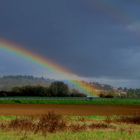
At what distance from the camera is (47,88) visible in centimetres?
13138

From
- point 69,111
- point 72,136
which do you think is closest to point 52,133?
point 72,136

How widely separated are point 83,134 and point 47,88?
10972 cm

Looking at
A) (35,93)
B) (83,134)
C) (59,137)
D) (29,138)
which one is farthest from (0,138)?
(35,93)

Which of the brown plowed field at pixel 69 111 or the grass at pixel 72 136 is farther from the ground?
the brown plowed field at pixel 69 111

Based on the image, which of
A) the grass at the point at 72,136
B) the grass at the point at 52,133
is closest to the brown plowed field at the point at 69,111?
the grass at the point at 52,133

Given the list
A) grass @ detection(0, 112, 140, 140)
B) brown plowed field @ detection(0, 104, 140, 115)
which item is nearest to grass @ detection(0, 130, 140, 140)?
grass @ detection(0, 112, 140, 140)

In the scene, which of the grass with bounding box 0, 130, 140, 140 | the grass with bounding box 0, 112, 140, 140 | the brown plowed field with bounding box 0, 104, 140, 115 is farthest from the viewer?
the brown plowed field with bounding box 0, 104, 140, 115

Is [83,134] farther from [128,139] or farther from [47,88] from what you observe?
[47,88]

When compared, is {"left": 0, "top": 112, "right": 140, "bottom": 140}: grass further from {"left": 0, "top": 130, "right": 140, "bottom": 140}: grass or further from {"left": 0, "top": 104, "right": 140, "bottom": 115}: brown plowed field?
{"left": 0, "top": 104, "right": 140, "bottom": 115}: brown plowed field

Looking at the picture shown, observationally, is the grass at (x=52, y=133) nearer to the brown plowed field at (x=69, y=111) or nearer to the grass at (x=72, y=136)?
the grass at (x=72, y=136)

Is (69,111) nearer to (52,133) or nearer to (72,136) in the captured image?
(52,133)

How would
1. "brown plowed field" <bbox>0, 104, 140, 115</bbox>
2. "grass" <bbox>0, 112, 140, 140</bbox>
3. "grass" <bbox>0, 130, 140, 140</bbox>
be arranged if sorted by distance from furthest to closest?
"brown plowed field" <bbox>0, 104, 140, 115</bbox> < "grass" <bbox>0, 112, 140, 140</bbox> < "grass" <bbox>0, 130, 140, 140</bbox>

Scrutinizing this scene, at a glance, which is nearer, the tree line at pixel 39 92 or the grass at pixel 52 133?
the grass at pixel 52 133

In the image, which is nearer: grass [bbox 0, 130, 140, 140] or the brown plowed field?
grass [bbox 0, 130, 140, 140]
